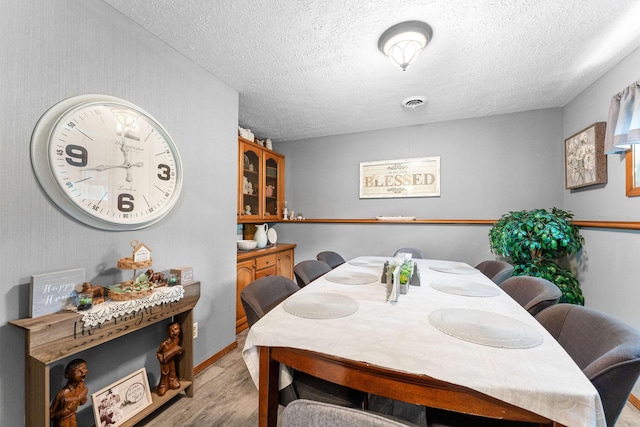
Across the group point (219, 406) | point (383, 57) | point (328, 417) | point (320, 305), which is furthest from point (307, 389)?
point (383, 57)

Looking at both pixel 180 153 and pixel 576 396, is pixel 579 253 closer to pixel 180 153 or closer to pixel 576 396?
pixel 576 396

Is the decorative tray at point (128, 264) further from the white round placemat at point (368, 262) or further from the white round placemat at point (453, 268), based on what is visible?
the white round placemat at point (453, 268)

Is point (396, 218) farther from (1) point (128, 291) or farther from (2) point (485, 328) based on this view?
(1) point (128, 291)

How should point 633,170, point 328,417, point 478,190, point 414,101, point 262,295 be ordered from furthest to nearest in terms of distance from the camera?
point 478,190, point 414,101, point 633,170, point 262,295, point 328,417

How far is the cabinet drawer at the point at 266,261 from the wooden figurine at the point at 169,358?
1279 millimetres

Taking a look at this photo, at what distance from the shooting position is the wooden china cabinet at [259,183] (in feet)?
9.64

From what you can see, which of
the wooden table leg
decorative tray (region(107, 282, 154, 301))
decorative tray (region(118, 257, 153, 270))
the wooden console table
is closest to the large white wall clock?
decorative tray (region(118, 257, 153, 270))

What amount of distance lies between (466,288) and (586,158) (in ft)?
6.27

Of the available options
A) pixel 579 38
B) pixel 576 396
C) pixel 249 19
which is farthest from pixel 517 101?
pixel 576 396

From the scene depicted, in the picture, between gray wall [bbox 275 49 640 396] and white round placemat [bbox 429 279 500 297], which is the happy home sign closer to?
white round placemat [bbox 429 279 500 297]

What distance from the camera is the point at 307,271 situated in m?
2.05

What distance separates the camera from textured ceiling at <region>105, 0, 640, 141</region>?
1.43m

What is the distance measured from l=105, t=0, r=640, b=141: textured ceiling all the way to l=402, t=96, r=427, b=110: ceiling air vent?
6 centimetres

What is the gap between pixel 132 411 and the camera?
1.42m
